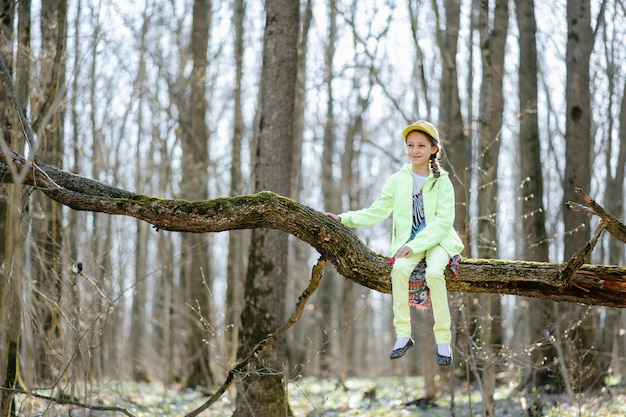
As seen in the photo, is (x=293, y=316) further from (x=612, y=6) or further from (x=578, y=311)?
(x=612, y=6)

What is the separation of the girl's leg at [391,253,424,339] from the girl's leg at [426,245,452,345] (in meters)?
0.16

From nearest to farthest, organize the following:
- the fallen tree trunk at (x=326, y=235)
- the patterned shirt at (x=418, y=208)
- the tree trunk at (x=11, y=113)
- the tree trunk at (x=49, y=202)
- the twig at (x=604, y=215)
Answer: the twig at (x=604, y=215)
the fallen tree trunk at (x=326, y=235)
the patterned shirt at (x=418, y=208)
the tree trunk at (x=11, y=113)
the tree trunk at (x=49, y=202)

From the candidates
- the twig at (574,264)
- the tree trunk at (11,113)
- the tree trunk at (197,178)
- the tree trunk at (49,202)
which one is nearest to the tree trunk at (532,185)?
the twig at (574,264)

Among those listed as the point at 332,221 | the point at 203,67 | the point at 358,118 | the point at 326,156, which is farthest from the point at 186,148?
the point at 332,221

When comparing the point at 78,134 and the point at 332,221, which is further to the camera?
the point at 78,134

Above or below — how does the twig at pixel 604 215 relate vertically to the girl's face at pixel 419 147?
below

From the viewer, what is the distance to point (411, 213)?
5.54 m

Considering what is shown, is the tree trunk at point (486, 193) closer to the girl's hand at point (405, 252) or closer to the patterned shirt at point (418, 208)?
the patterned shirt at point (418, 208)

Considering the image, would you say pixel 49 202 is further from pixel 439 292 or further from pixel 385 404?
pixel 439 292

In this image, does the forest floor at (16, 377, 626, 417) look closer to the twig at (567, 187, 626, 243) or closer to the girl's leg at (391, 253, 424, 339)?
the girl's leg at (391, 253, 424, 339)

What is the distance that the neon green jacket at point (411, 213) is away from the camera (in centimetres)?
527

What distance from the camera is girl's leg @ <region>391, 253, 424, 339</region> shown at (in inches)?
201

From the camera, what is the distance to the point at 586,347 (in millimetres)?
10438

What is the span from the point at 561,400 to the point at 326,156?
1384 centimetres
